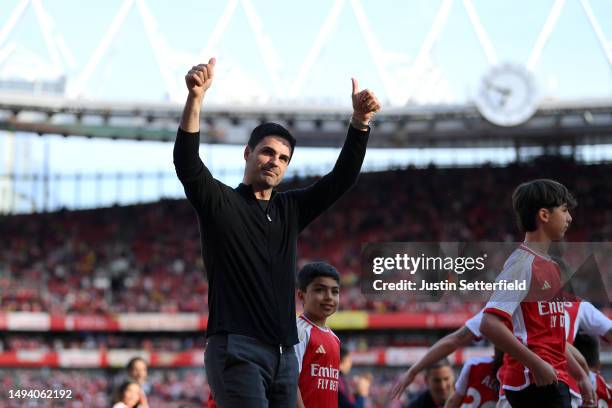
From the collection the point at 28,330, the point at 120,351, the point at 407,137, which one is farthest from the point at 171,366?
the point at 407,137

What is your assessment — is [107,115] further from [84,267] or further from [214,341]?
[214,341]

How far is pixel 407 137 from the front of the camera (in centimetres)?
3356

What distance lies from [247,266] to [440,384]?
331 cm

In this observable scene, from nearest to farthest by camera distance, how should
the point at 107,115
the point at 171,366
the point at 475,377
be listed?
the point at 475,377
the point at 171,366
the point at 107,115

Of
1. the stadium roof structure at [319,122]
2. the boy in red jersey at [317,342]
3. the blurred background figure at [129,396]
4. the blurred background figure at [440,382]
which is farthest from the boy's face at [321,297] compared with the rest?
the stadium roof structure at [319,122]

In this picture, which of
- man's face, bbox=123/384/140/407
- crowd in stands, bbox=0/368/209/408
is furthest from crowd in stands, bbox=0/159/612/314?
man's face, bbox=123/384/140/407

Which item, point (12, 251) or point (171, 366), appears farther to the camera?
point (12, 251)

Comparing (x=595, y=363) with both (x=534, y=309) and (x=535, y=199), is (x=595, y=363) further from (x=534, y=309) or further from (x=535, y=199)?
(x=535, y=199)

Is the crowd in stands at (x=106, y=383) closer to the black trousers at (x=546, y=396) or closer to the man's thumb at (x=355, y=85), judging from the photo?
the black trousers at (x=546, y=396)

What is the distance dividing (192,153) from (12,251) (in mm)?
33666

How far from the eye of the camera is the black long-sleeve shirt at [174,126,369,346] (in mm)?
3680

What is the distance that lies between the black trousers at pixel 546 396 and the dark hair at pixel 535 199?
0.66m

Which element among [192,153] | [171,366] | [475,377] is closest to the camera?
[192,153]

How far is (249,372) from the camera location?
3.61 m
